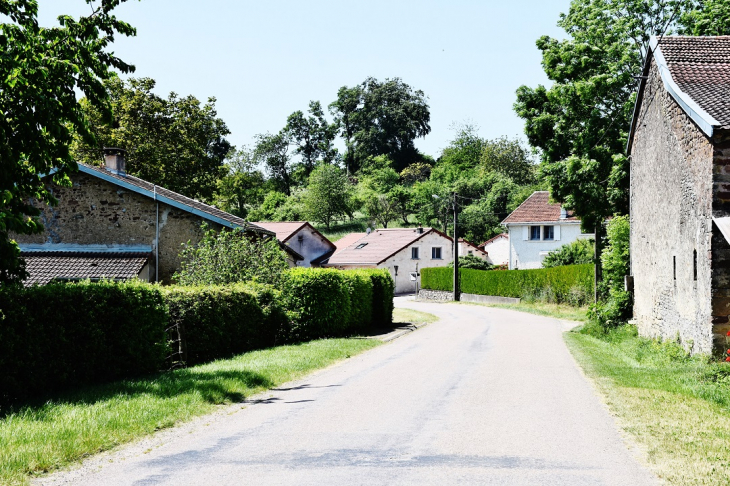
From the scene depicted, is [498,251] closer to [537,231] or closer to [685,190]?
[537,231]

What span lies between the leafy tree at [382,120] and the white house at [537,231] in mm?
43081

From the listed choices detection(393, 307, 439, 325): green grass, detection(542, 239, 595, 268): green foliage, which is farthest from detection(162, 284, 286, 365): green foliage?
detection(542, 239, 595, 268): green foliage

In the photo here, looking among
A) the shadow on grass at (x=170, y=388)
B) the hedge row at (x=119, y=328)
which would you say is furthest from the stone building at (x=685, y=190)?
the hedge row at (x=119, y=328)

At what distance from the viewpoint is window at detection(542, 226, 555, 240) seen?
5744 cm

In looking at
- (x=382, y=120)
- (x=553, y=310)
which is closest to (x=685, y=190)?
(x=553, y=310)

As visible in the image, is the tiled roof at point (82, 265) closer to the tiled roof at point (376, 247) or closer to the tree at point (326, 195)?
the tiled roof at point (376, 247)

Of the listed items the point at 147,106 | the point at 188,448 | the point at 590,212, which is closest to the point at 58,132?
the point at 188,448

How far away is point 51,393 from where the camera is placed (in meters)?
9.69

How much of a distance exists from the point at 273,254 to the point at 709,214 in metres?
12.5

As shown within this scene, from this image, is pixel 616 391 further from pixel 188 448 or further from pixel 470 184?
pixel 470 184

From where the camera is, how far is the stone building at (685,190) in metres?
12.2

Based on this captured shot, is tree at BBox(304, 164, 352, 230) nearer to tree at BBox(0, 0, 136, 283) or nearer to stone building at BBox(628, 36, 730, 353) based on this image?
stone building at BBox(628, 36, 730, 353)

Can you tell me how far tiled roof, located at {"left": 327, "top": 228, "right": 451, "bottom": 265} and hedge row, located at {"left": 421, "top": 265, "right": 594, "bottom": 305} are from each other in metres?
5.04

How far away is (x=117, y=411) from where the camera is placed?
28.0 feet
